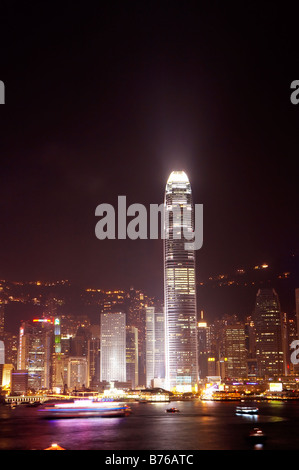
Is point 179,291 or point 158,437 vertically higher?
point 179,291

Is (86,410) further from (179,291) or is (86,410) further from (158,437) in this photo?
(179,291)

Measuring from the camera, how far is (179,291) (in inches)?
7534

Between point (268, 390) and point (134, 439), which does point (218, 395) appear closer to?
point (268, 390)

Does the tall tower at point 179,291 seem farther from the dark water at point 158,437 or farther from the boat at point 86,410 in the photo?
the dark water at point 158,437

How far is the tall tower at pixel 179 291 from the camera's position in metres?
189

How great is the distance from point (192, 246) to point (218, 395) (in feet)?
160

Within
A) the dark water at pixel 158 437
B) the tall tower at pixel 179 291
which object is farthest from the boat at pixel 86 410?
the tall tower at pixel 179 291

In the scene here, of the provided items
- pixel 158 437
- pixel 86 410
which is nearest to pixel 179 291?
pixel 86 410

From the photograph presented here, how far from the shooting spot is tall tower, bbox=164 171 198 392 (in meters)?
189

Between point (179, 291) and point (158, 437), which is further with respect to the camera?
point (179, 291)

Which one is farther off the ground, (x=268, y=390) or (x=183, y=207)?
(x=183, y=207)
